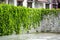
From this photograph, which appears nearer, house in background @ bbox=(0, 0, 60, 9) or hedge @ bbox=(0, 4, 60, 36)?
hedge @ bbox=(0, 4, 60, 36)

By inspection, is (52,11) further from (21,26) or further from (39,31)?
(21,26)

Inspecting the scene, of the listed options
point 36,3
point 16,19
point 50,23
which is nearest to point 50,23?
point 50,23

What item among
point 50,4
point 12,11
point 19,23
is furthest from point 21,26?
point 50,4

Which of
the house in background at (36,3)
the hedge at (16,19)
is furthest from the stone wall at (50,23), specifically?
the house in background at (36,3)

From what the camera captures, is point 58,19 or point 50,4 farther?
point 50,4

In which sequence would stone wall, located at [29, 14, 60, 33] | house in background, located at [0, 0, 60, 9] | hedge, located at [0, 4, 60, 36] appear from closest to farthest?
hedge, located at [0, 4, 60, 36] < stone wall, located at [29, 14, 60, 33] < house in background, located at [0, 0, 60, 9]

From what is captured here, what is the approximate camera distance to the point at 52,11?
27.0m

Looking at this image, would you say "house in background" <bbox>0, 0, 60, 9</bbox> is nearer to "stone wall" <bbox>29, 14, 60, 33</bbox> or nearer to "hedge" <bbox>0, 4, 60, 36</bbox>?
"stone wall" <bbox>29, 14, 60, 33</bbox>

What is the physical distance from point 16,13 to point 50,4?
28712 millimetres

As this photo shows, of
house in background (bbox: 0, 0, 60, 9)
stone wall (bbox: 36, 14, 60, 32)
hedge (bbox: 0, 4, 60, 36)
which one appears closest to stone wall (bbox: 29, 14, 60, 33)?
stone wall (bbox: 36, 14, 60, 32)

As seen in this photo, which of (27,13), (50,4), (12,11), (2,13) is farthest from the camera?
(50,4)

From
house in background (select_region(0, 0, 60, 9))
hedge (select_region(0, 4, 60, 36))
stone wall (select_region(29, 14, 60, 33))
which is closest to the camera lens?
hedge (select_region(0, 4, 60, 36))

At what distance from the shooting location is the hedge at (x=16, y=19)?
18759 millimetres

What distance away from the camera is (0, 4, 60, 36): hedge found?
1876 cm
